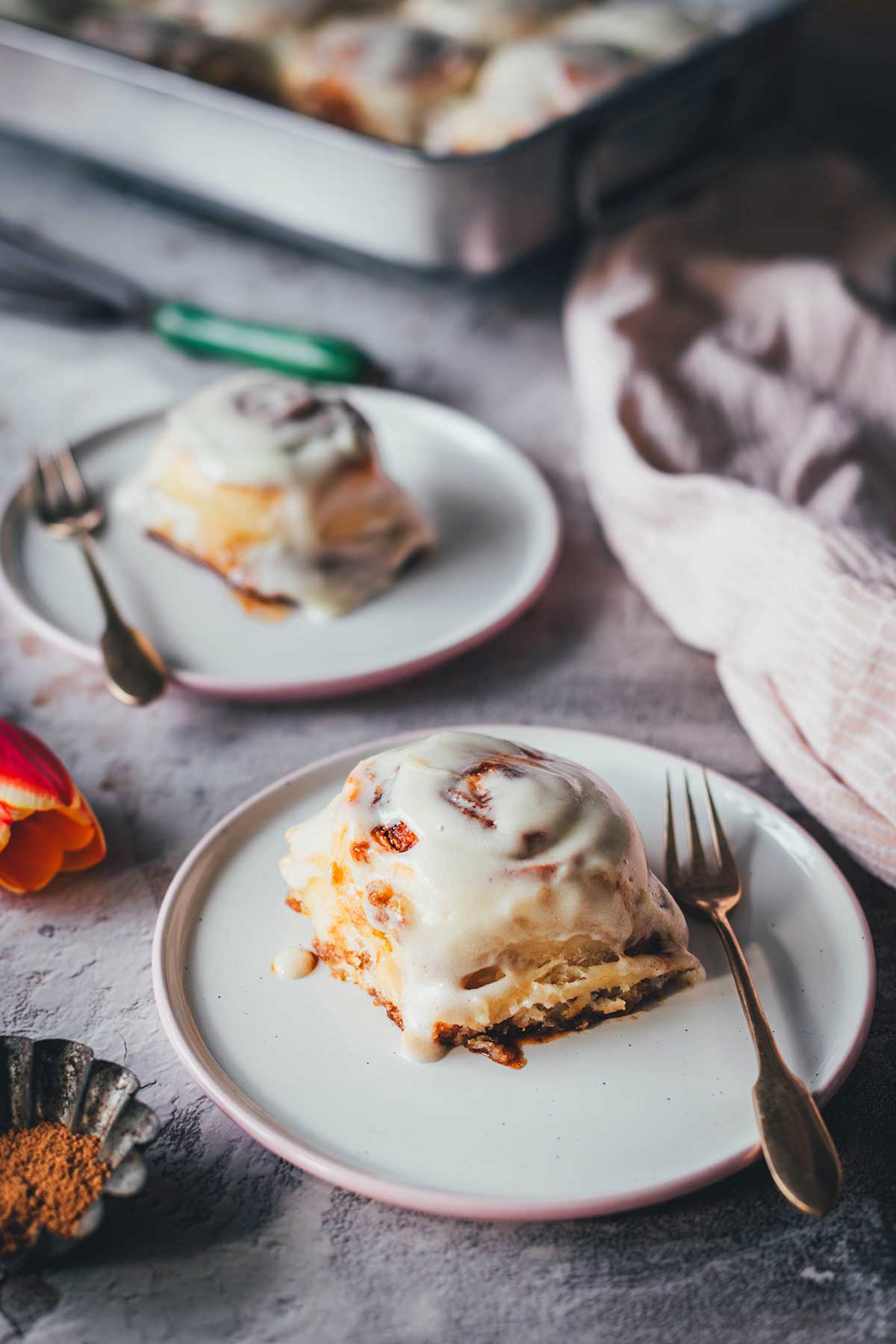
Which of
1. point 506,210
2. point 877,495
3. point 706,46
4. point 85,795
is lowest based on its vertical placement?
point 85,795

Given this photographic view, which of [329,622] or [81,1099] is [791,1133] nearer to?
[81,1099]

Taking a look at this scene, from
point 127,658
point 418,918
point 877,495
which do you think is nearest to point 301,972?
point 418,918

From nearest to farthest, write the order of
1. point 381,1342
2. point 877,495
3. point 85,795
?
point 381,1342, point 85,795, point 877,495

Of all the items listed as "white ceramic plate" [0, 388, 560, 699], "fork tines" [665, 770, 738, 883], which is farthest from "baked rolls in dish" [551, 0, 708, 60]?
"fork tines" [665, 770, 738, 883]

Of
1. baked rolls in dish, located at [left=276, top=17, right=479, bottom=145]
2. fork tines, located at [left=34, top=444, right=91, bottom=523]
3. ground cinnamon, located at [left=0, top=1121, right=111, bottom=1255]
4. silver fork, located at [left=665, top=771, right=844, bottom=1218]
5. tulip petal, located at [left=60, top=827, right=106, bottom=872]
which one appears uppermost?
baked rolls in dish, located at [left=276, top=17, right=479, bottom=145]

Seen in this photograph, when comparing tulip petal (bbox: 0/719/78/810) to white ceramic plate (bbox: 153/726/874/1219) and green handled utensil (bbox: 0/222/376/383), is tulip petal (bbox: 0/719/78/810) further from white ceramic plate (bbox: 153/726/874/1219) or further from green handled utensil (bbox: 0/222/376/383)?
green handled utensil (bbox: 0/222/376/383)

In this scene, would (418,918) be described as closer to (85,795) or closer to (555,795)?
(555,795)

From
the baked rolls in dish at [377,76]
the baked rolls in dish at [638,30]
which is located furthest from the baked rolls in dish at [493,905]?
the baked rolls in dish at [638,30]
